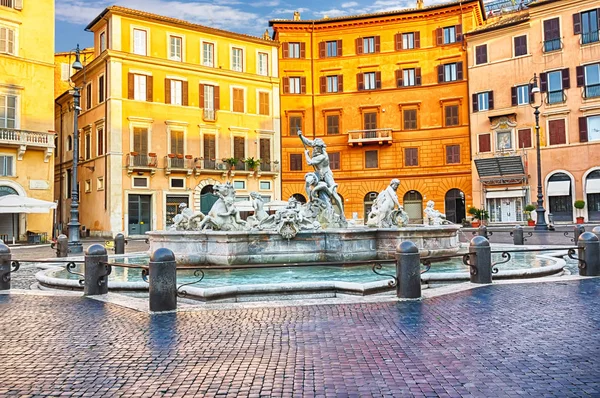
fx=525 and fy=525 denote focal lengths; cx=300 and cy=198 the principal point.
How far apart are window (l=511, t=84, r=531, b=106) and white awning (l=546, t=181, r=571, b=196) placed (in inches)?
243

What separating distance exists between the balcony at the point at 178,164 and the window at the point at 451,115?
19.8 metres

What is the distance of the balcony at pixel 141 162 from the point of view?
35188mm

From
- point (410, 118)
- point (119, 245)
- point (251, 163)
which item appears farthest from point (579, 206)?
point (119, 245)

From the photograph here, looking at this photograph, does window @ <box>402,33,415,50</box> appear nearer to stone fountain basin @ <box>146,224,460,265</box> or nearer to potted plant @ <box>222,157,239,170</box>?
potted plant @ <box>222,157,239,170</box>

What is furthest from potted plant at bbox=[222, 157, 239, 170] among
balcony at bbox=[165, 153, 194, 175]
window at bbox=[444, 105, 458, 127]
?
window at bbox=[444, 105, 458, 127]

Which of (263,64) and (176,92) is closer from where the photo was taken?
(176,92)

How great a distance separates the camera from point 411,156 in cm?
4147

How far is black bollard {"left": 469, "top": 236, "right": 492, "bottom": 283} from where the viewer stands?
920cm

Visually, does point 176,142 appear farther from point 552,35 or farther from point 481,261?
point 481,261

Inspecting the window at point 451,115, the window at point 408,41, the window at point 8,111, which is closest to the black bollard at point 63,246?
the window at point 8,111

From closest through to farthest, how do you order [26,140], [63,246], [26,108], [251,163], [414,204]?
[63,246]
[26,140]
[26,108]
[251,163]
[414,204]

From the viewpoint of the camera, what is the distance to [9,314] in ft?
24.0

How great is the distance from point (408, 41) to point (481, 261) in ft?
119

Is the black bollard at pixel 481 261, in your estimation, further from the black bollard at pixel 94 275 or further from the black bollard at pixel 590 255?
the black bollard at pixel 94 275
